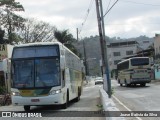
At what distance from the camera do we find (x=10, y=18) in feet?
221

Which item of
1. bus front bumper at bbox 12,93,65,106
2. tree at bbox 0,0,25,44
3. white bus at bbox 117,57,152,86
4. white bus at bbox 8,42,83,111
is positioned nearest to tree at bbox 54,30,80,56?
tree at bbox 0,0,25,44

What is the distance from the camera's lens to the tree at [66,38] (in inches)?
3472

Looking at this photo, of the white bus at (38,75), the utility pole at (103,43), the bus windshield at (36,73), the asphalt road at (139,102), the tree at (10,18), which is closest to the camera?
the asphalt road at (139,102)

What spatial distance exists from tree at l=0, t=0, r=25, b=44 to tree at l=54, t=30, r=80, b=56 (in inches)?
764

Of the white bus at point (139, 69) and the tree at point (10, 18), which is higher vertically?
the tree at point (10, 18)

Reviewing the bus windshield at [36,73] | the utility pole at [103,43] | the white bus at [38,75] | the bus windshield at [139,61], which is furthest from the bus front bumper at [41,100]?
the bus windshield at [139,61]

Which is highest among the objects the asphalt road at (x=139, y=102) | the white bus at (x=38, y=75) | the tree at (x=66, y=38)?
the tree at (x=66, y=38)

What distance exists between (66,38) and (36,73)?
70.0m

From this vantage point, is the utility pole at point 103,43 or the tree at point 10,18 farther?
the tree at point 10,18

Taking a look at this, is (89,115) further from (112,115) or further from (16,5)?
(16,5)

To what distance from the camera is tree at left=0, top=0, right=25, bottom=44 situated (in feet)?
216

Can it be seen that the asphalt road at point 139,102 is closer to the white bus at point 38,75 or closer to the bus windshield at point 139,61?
the white bus at point 38,75

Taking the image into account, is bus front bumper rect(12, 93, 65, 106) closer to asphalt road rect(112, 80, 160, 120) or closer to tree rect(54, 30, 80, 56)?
asphalt road rect(112, 80, 160, 120)

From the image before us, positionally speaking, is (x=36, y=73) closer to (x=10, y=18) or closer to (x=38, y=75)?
(x=38, y=75)
